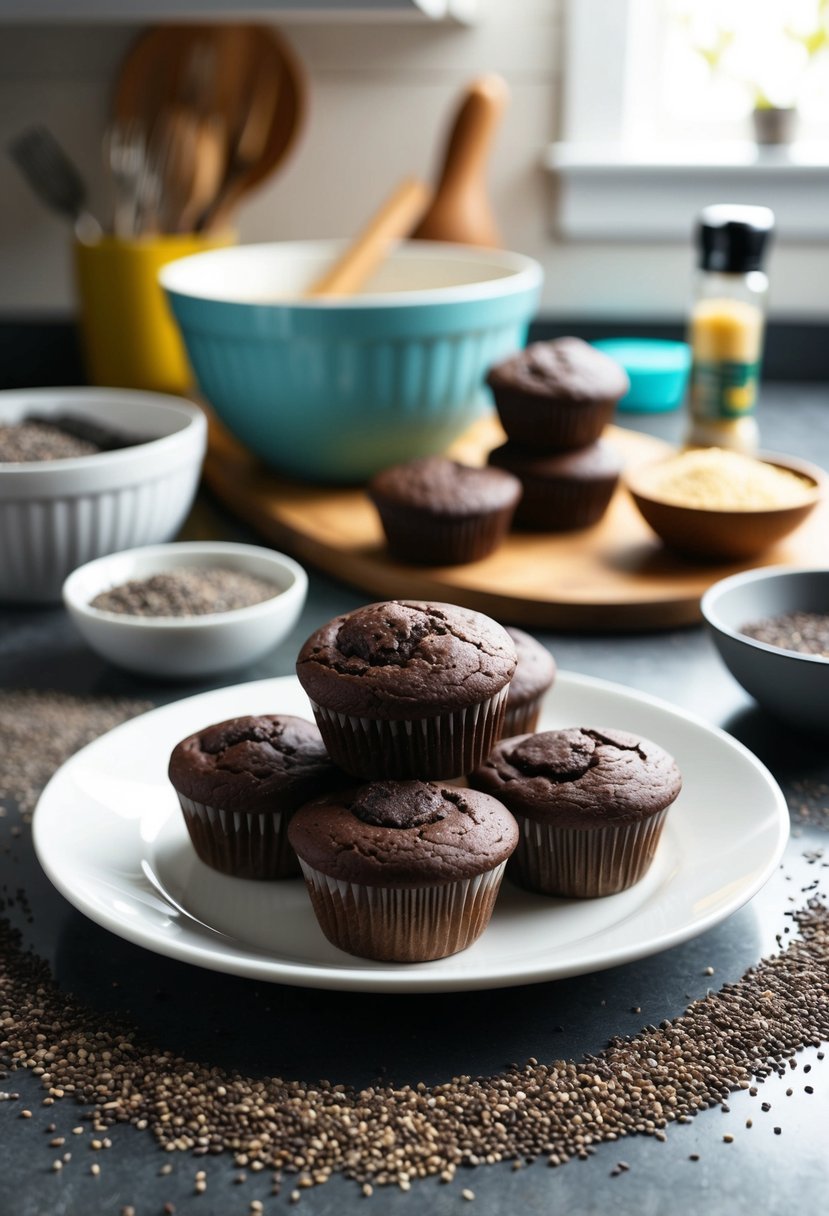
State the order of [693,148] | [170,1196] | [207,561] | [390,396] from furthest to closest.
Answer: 1. [693,148]
2. [390,396]
3. [207,561]
4. [170,1196]

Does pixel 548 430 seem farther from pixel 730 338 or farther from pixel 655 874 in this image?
pixel 655 874

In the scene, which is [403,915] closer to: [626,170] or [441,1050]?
[441,1050]

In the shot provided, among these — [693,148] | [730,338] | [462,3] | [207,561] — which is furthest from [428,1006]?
[693,148]

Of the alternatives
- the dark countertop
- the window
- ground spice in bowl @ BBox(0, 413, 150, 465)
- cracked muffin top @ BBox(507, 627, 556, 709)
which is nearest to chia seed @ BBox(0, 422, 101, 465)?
ground spice in bowl @ BBox(0, 413, 150, 465)

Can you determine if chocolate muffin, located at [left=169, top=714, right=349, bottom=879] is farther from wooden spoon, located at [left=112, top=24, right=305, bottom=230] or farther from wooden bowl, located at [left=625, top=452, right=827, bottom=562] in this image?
wooden spoon, located at [left=112, top=24, right=305, bottom=230]

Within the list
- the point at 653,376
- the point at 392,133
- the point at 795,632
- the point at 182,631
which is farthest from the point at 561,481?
the point at 392,133

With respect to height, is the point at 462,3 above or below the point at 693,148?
above
